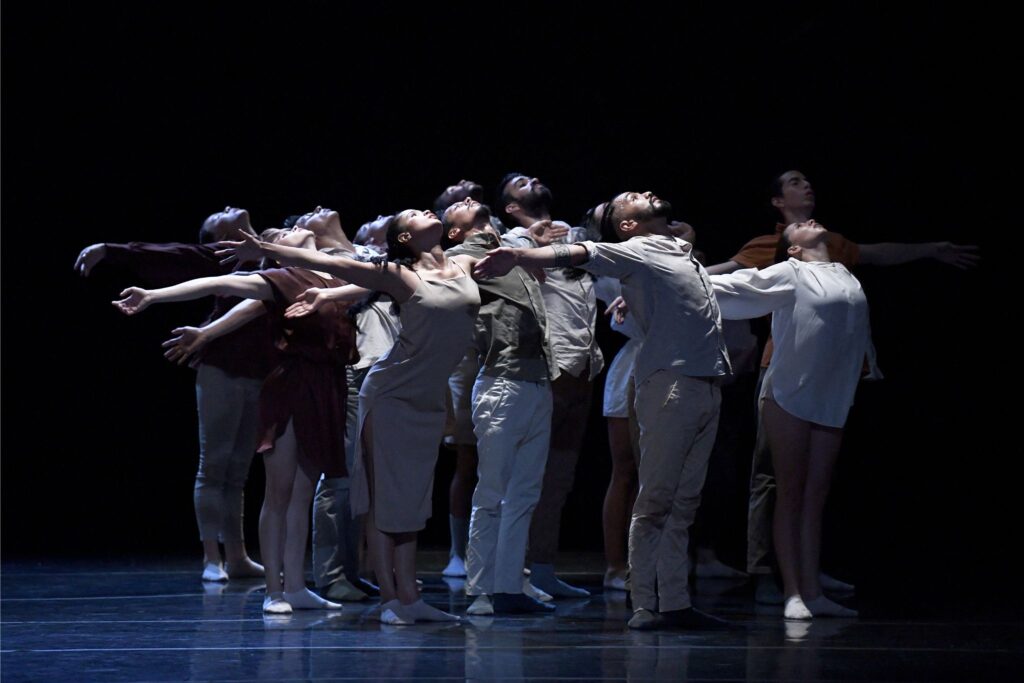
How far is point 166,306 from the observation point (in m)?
7.53

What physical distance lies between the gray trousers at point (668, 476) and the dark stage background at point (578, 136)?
2.90 meters

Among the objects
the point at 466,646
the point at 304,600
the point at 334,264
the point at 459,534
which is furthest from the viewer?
the point at 459,534

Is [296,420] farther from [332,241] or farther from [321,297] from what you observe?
[332,241]

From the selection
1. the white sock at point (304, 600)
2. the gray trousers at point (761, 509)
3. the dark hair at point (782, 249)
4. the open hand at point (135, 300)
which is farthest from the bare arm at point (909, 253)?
the open hand at point (135, 300)

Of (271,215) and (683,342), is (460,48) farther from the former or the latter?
(683,342)

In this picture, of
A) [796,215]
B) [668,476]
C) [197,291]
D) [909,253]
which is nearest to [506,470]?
[668,476]

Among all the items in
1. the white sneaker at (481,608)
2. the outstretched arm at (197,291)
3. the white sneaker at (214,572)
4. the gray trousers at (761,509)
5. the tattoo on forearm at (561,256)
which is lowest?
the white sneaker at (214,572)

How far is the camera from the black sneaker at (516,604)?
423cm

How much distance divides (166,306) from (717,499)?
142 inches

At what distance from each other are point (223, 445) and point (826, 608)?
8.16ft

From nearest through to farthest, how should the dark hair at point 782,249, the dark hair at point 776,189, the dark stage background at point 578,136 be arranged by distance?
the dark hair at point 782,249
the dark hair at point 776,189
the dark stage background at point 578,136

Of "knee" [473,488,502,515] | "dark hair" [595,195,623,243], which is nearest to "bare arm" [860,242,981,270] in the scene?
"dark hair" [595,195,623,243]

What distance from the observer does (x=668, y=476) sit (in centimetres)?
388

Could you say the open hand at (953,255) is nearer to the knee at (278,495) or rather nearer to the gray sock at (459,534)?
the gray sock at (459,534)
